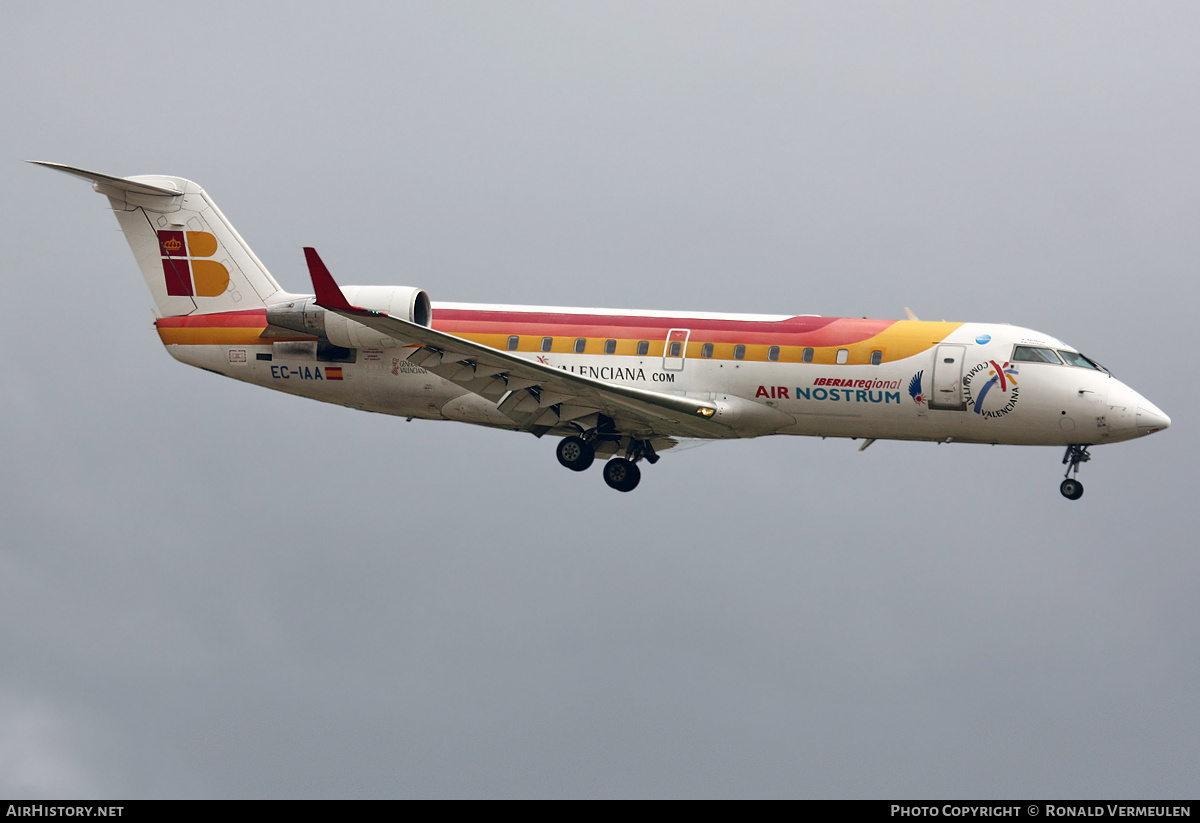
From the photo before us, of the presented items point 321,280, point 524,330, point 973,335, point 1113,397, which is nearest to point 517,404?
point 524,330

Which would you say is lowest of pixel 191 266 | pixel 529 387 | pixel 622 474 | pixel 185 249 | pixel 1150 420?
pixel 622 474

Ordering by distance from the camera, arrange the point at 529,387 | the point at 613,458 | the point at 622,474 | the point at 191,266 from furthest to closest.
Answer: the point at 191,266, the point at 613,458, the point at 622,474, the point at 529,387

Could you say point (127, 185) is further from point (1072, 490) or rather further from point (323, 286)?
point (1072, 490)

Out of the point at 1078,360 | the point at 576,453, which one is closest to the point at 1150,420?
the point at 1078,360

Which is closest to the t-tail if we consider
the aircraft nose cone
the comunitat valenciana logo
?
the comunitat valenciana logo

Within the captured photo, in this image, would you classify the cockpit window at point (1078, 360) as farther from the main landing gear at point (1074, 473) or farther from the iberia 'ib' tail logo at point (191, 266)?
the iberia 'ib' tail logo at point (191, 266)

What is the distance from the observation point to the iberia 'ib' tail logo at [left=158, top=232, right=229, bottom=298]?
1484 inches

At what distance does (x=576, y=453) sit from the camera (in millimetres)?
35375

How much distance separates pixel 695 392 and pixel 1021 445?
7.93 m

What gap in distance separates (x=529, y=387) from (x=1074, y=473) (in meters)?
13.1

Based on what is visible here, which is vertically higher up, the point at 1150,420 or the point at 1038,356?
the point at 1038,356

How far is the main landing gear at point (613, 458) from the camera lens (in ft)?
116

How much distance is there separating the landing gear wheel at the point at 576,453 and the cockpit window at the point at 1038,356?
1064 cm

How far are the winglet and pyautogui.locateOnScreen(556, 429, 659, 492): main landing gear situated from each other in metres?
7.21
